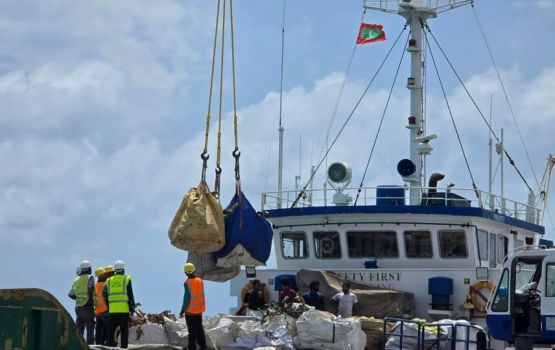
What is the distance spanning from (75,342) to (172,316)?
9.89 m

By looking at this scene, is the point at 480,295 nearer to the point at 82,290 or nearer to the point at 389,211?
the point at 389,211

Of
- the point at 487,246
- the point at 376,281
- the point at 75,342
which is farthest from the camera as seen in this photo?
the point at 487,246

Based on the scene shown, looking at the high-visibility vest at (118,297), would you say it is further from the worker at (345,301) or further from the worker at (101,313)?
the worker at (345,301)

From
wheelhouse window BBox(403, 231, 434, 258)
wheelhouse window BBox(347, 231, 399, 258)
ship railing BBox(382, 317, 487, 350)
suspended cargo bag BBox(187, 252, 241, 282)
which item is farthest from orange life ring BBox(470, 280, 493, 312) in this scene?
suspended cargo bag BBox(187, 252, 241, 282)

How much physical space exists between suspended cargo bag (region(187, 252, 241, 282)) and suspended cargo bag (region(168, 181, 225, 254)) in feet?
2.93

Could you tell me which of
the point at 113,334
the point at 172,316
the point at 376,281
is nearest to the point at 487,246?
the point at 376,281

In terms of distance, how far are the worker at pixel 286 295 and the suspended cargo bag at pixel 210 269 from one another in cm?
103

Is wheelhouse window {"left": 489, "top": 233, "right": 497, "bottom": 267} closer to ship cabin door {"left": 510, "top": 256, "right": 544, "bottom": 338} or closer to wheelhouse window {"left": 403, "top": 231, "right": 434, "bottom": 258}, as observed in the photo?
wheelhouse window {"left": 403, "top": 231, "right": 434, "bottom": 258}

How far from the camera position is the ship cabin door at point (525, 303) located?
18969 millimetres

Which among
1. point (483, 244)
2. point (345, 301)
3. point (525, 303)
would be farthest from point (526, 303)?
point (483, 244)

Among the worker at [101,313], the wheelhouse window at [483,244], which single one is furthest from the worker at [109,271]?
the wheelhouse window at [483,244]

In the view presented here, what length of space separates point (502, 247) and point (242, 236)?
309 inches

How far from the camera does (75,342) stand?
36.2 ft

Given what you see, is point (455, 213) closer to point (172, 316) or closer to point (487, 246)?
point (487, 246)
